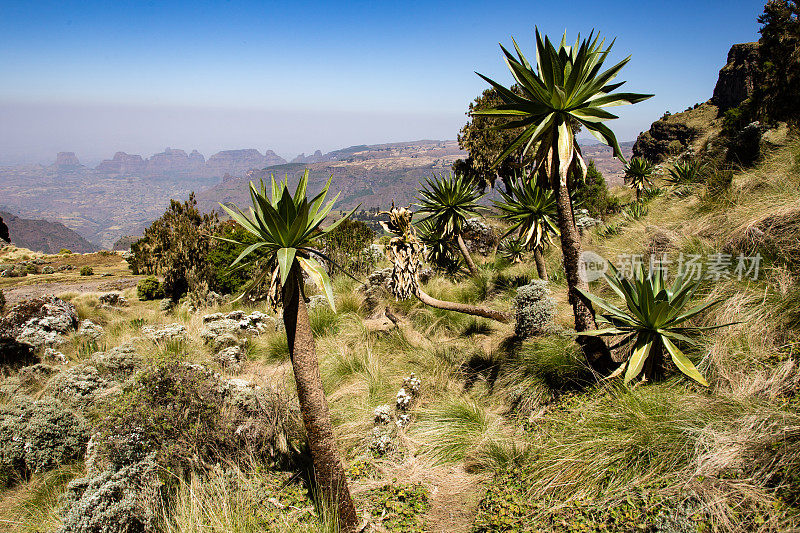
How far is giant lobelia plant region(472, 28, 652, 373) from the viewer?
425cm

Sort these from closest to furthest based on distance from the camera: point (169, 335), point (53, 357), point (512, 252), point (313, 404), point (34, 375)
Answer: point (313, 404) < point (34, 375) < point (169, 335) < point (53, 357) < point (512, 252)

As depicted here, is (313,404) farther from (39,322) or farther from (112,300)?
(112,300)

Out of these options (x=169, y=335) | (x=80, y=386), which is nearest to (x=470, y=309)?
(x=169, y=335)

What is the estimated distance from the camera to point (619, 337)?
18.8ft

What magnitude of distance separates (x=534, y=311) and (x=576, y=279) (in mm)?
1808

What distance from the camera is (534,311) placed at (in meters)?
6.41

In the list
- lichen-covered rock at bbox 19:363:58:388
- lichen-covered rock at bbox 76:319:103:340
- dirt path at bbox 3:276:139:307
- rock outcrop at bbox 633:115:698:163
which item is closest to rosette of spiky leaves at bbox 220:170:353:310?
lichen-covered rock at bbox 19:363:58:388

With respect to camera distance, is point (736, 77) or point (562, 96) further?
point (736, 77)

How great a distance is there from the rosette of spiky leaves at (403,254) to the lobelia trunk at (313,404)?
12.9 ft

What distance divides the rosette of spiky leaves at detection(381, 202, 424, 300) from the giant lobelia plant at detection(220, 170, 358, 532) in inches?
149

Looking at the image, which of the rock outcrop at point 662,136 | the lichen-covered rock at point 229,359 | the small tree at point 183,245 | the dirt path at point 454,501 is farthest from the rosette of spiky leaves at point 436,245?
the rock outcrop at point 662,136

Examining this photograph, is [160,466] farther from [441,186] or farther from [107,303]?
[107,303]

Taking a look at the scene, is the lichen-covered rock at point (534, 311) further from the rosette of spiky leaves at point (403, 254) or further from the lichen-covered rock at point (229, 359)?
the lichen-covered rock at point (229, 359)

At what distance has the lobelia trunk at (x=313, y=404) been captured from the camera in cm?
348
